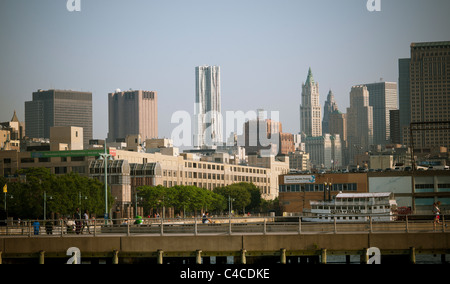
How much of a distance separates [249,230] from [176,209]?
436 ft

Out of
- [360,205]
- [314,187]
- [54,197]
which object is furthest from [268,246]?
[314,187]

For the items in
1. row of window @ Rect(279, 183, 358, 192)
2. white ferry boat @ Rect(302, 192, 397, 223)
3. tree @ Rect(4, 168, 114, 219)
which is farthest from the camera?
row of window @ Rect(279, 183, 358, 192)

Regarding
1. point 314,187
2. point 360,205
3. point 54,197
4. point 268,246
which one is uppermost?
point 268,246

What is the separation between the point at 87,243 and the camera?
4134cm

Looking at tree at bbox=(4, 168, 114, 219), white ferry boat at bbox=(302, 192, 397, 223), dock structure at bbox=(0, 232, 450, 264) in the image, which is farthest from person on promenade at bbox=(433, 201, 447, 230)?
tree at bbox=(4, 168, 114, 219)

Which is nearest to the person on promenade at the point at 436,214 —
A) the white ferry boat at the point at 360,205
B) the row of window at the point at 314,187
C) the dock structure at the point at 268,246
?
the dock structure at the point at 268,246

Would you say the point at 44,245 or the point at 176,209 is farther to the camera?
the point at 176,209

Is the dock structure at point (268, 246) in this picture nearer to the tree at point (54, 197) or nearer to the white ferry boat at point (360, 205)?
the white ferry boat at point (360, 205)

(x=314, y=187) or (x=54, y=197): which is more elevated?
(x=54, y=197)

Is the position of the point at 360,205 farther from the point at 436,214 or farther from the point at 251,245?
the point at 251,245

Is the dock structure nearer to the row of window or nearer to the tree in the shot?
the tree
